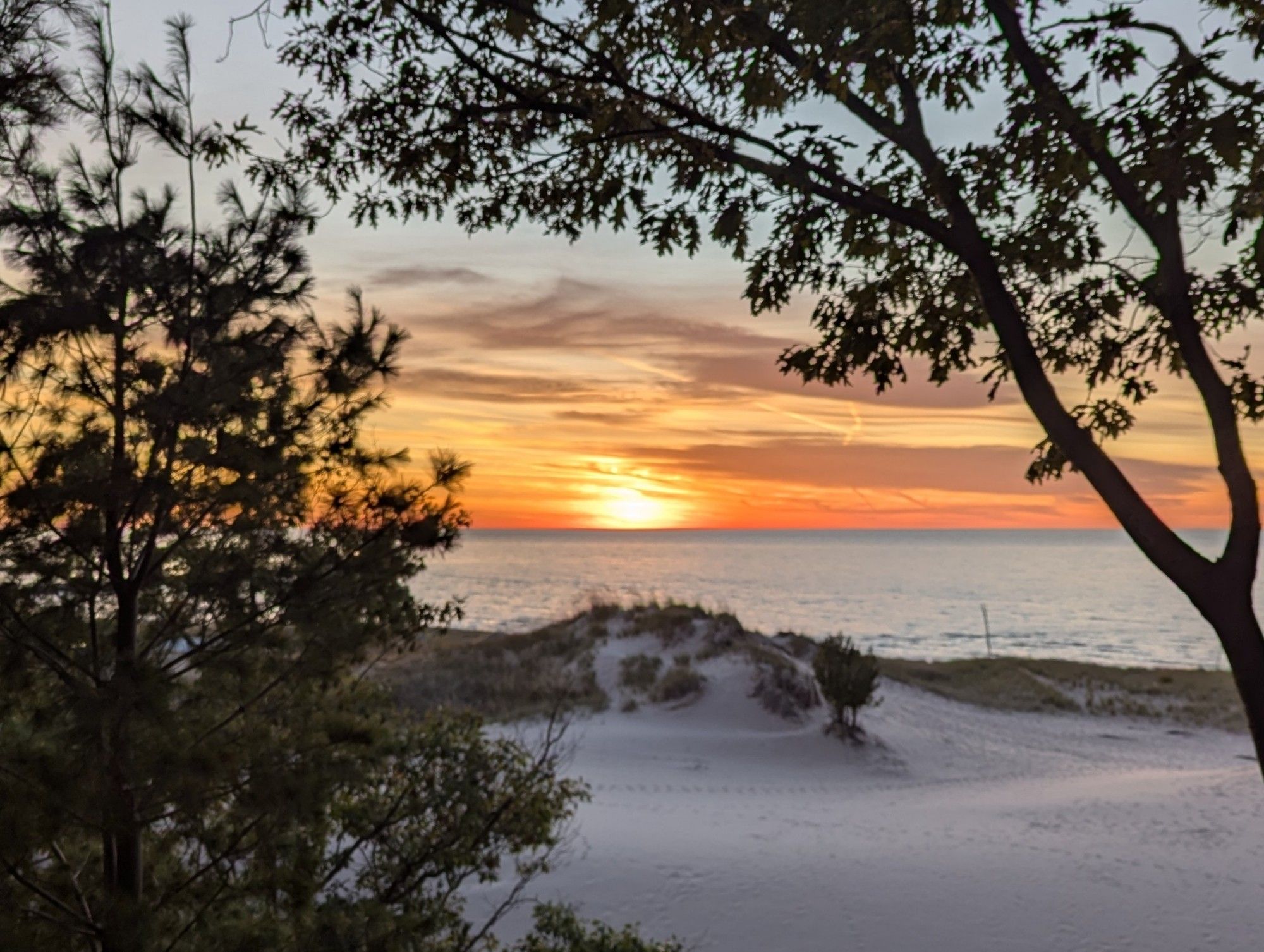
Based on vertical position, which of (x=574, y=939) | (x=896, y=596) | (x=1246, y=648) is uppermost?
(x=1246, y=648)

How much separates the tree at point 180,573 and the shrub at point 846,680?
1779 centimetres

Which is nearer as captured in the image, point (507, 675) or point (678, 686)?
point (678, 686)

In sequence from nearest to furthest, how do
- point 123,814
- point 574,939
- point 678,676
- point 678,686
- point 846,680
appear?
point 123,814
point 574,939
point 846,680
point 678,686
point 678,676

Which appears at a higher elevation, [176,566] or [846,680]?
[176,566]

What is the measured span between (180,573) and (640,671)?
834 inches

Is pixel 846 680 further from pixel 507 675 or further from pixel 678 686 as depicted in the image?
pixel 507 675

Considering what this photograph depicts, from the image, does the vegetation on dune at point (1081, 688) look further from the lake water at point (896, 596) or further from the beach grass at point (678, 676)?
the lake water at point (896, 596)

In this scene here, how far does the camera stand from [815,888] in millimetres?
11156

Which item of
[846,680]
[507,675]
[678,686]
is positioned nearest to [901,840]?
[846,680]

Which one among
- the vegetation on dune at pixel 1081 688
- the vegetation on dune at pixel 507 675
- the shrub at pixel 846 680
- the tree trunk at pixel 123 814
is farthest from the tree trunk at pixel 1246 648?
the vegetation on dune at pixel 1081 688

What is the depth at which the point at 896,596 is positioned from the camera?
85.6 metres

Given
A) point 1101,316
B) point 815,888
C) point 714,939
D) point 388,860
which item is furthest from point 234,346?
point 815,888

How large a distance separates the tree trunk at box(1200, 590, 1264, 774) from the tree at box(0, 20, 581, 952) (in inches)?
179

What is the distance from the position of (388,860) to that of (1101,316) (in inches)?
296
